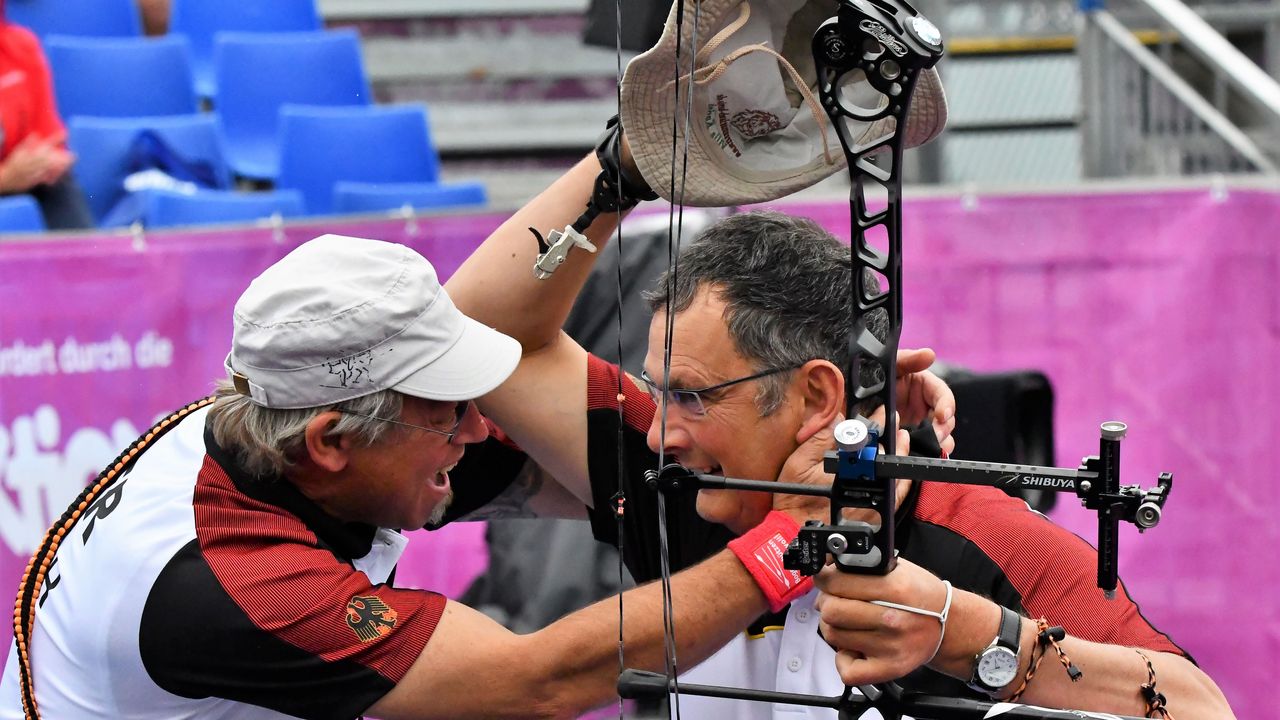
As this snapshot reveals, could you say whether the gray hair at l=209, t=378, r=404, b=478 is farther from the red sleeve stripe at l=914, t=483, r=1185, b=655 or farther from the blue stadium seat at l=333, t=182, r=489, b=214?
the blue stadium seat at l=333, t=182, r=489, b=214

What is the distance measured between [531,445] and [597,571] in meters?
1.48

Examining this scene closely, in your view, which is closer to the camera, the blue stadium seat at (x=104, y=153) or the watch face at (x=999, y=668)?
the watch face at (x=999, y=668)

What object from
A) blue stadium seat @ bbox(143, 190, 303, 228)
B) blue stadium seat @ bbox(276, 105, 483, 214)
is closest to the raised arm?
blue stadium seat @ bbox(143, 190, 303, 228)

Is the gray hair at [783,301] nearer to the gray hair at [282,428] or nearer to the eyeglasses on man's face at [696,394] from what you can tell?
the eyeglasses on man's face at [696,394]

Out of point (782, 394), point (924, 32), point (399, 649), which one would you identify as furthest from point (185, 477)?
point (924, 32)

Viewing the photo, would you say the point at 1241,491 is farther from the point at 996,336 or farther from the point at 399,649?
the point at 399,649

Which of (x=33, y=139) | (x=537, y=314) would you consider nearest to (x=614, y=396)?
(x=537, y=314)

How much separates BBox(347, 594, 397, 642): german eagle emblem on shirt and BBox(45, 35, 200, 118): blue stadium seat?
4840 mm

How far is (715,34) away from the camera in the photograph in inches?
70.7

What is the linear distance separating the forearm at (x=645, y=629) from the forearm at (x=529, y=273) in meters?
0.56

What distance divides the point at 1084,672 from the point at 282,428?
3.53 feet

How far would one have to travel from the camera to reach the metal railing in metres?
4.74

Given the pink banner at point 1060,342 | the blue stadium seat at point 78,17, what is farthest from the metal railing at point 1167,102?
the blue stadium seat at point 78,17

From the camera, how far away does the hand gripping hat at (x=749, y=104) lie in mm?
1809
